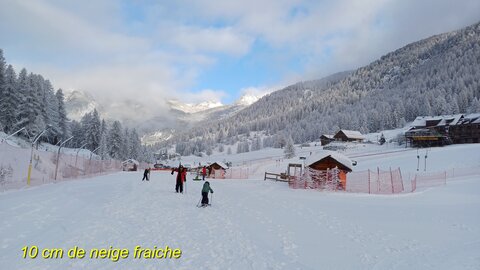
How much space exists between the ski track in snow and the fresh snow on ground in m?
0.03

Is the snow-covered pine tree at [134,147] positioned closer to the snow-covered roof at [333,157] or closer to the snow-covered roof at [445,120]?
the snow-covered roof at [333,157]

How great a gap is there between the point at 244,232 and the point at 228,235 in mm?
803

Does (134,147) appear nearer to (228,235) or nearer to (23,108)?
(23,108)

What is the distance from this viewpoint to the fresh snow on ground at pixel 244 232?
8.34 metres

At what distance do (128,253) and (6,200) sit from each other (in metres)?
10.3

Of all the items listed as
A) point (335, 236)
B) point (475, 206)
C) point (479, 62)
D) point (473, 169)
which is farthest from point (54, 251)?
point (479, 62)

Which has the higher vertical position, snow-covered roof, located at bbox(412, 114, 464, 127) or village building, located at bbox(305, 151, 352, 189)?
snow-covered roof, located at bbox(412, 114, 464, 127)

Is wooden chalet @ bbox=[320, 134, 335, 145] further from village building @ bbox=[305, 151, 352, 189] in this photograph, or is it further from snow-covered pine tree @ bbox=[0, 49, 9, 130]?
snow-covered pine tree @ bbox=[0, 49, 9, 130]

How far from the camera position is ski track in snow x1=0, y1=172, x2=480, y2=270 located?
8.25 metres

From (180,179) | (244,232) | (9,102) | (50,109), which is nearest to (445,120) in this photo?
(180,179)

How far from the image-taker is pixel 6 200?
15.3 m

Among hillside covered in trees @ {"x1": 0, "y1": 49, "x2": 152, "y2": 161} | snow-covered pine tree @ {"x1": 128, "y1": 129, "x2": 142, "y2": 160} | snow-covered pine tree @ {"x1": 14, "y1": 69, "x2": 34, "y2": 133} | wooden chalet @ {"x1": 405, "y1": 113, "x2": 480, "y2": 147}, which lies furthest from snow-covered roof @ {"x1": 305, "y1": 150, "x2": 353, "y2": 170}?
snow-covered pine tree @ {"x1": 128, "y1": 129, "x2": 142, "y2": 160}

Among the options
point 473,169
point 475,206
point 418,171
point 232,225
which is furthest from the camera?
point 418,171

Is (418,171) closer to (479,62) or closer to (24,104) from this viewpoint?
(24,104)
